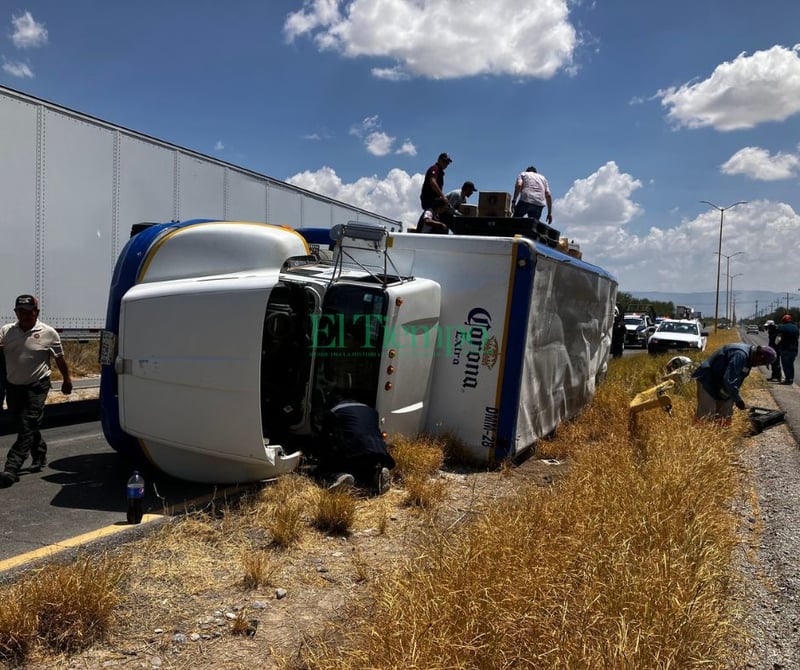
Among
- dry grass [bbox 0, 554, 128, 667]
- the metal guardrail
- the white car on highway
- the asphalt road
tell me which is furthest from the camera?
the white car on highway

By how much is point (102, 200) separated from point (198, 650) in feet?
26.0

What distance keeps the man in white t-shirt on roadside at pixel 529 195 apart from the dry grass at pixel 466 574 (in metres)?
4.61

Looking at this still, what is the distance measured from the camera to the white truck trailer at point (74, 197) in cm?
805

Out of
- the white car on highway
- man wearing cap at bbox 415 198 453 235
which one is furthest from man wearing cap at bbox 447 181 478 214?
the white car on highway

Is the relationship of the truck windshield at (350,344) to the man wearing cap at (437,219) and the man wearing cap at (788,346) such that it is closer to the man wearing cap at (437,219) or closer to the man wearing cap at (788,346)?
the man wearing cap at (437,219)

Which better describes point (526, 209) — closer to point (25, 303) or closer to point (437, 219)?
point (437, 219)

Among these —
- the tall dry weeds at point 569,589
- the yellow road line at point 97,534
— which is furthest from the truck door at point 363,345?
the tall dry weeds at point 569,589

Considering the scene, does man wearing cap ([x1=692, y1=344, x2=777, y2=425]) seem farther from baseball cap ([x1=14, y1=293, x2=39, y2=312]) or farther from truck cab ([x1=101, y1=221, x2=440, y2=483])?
baseball cap ([x1=14, y1=293, x2=39, y2=312])

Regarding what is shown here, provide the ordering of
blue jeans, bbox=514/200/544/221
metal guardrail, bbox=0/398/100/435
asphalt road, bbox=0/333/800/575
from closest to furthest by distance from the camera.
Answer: asphalt road, bbox=0/333/800/575 → metal guardrail, bbox=0/398/100/435 → blue jeans, bbox=514/200/544/221

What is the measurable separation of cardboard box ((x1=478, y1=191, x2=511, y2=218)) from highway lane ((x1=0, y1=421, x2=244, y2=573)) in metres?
5.10

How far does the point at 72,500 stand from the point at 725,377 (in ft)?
23.9

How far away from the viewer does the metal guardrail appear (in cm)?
863

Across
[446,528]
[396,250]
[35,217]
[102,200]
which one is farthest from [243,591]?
[102,200]

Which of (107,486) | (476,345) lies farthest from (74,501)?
(476,345)
